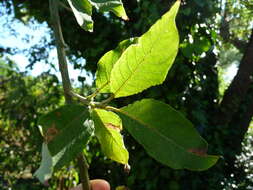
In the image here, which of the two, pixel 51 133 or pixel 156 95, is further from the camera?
pixel 156 95

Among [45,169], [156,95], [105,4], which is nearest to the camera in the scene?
[45,169]

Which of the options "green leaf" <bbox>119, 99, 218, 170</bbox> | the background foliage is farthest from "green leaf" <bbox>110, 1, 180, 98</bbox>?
the background foliage

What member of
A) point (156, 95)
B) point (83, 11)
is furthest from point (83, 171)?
point (156, 95)

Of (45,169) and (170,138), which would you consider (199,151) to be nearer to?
(170,138)

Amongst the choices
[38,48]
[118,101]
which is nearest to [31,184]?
[118,101]

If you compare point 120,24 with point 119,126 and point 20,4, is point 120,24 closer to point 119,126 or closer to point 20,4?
point 20,4

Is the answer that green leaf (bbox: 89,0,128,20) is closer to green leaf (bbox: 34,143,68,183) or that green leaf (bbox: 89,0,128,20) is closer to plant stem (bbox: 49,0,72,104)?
plant stem (bbox: 49,0,72,104)
